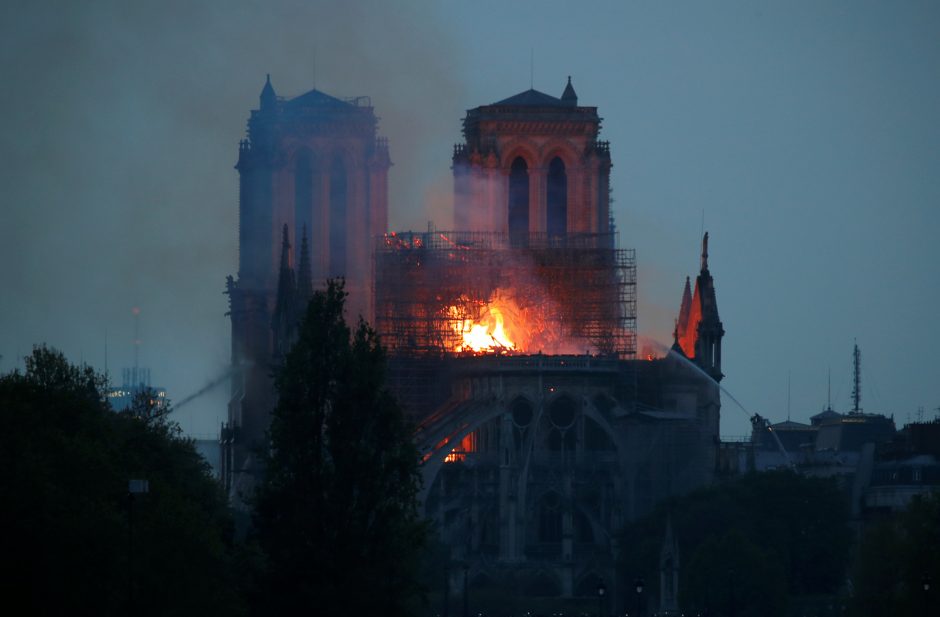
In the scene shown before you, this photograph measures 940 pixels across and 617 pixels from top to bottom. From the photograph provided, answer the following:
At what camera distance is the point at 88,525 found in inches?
3826

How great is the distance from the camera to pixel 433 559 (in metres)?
166

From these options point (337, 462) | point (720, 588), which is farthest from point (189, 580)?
point (720, 588)

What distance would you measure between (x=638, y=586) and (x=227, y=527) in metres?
15.5

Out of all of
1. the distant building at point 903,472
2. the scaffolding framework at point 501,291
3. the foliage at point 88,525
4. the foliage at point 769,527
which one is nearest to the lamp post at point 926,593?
the foliage at point 88,525

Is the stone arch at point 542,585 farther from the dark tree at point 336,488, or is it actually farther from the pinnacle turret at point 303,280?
the dark tree at point 336,488

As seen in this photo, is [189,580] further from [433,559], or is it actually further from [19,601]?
[433,559]

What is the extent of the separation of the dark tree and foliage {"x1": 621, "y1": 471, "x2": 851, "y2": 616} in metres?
64.4

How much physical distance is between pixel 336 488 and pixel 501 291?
95462 millimetres

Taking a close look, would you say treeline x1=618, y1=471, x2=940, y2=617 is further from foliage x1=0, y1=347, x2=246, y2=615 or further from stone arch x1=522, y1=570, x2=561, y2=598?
foliage x1=0, y1=347, x2=246, y2=615

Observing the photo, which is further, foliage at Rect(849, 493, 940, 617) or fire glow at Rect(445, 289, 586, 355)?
fire glow at Rect(445, 289, 586, 355)

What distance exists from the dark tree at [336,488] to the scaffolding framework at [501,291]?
90.4 meters

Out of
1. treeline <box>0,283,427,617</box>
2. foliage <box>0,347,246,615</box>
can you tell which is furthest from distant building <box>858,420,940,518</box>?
treeline <box>0,283,427,617</box>

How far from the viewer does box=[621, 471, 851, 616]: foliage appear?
169125 mm

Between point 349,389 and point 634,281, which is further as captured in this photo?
point 634,281
